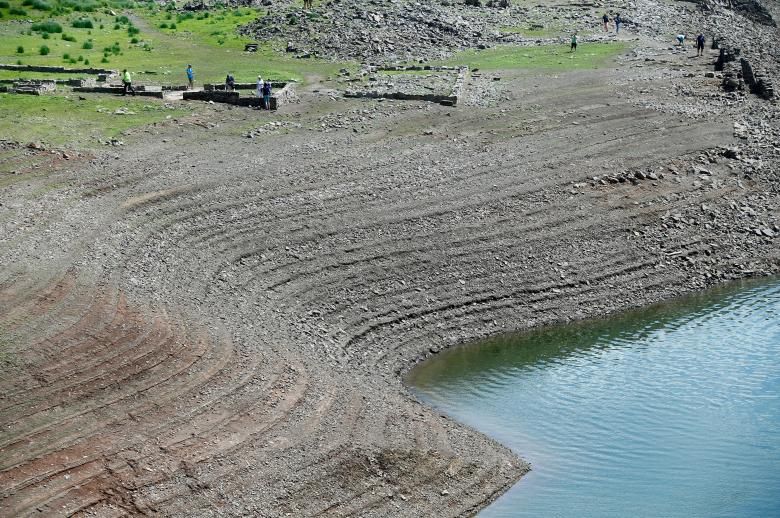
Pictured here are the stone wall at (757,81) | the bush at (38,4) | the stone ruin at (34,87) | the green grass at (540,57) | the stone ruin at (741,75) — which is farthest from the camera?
the bush at (38,4)

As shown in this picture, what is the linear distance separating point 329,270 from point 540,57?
130ft

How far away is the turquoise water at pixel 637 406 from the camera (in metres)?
32.8

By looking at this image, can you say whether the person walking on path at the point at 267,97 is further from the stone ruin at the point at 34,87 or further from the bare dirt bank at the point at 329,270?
the stone ruin at the point at 34,87

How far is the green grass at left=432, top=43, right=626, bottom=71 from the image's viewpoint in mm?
76994

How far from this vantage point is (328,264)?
45.7 meters

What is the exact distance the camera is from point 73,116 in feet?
193

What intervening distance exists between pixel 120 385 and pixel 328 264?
1386cm

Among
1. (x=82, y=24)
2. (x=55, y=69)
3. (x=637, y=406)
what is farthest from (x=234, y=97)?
(x=637, y=406)

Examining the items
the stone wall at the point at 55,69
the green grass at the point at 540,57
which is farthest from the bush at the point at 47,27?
the green grass at the point at 540,57

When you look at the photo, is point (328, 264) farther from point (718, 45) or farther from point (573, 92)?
point (718, 45)

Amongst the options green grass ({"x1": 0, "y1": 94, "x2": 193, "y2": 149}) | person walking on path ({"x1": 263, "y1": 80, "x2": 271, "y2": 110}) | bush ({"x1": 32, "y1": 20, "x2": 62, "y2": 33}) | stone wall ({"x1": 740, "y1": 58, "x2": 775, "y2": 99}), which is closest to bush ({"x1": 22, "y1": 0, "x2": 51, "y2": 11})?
bush ({"x1": 32, "y1": 20, "x2": 62, "y2": 33})

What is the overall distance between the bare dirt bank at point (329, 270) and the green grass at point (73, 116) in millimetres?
2058

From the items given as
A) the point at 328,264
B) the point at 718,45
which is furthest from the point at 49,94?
the point at 718,45

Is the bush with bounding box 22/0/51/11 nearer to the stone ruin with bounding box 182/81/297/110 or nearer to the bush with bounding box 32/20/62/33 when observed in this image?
the bush with bounding box 32/20/62/33
